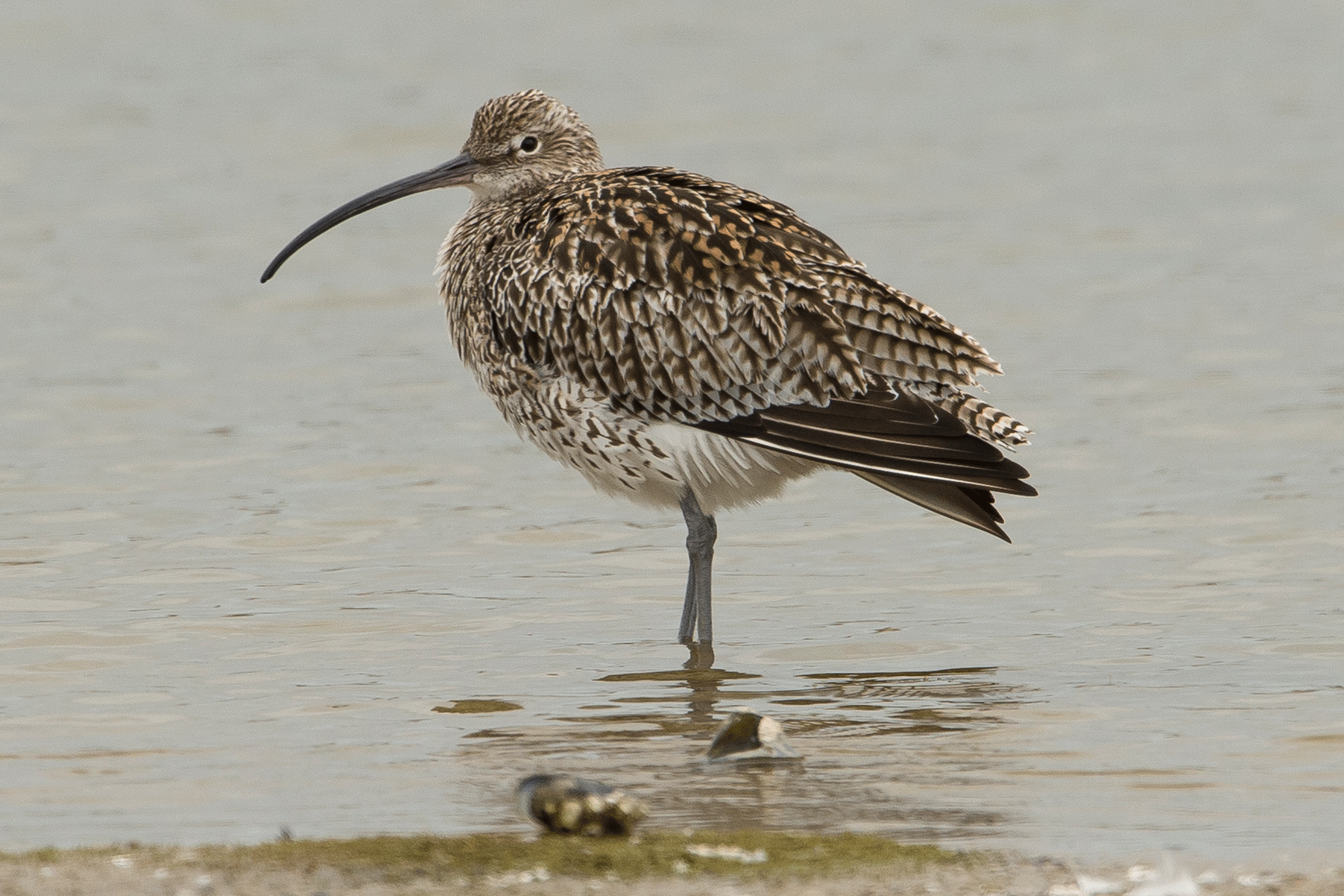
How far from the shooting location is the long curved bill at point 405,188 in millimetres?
10164

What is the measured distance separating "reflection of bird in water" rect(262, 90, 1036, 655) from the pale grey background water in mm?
743

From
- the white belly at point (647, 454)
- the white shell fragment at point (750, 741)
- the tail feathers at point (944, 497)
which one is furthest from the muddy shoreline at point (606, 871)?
the white belly at point (647, 454)

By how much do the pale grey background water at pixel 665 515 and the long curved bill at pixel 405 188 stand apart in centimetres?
150

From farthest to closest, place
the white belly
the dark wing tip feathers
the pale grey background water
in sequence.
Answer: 1. the white belly
2. the dark wing tip feathers
3. the pale grey background water

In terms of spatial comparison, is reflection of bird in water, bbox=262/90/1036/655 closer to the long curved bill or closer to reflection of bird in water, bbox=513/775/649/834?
→ the long curved bill

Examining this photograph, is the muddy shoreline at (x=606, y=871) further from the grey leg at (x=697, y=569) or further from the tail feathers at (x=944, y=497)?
the grey leg at (x=697, y=569)

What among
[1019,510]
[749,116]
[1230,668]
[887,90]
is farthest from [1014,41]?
[1230,668]

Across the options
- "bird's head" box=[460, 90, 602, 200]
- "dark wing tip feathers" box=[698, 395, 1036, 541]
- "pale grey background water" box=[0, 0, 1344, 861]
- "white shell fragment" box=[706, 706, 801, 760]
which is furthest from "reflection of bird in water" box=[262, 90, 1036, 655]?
"white shell fragment" box=[706, 706, 801, 760]

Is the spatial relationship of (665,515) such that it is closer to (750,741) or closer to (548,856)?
(750,741)

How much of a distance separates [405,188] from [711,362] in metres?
2.41

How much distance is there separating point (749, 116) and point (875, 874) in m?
19.1

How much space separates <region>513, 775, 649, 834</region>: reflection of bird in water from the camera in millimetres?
5762

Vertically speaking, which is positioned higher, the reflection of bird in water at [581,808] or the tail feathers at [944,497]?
the tail feathers at [944,497]

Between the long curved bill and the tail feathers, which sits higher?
the long curved bill
